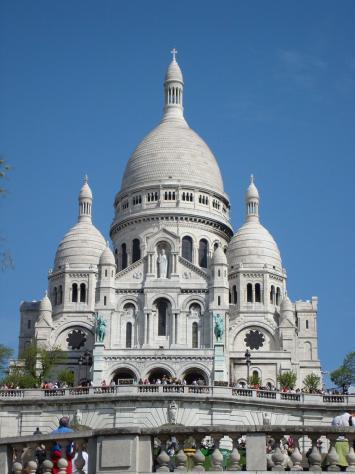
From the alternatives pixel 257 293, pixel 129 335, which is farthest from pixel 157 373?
pixel 257 293

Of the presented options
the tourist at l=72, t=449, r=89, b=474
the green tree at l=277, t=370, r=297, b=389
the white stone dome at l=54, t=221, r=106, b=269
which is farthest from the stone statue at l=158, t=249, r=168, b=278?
the tourist at l=72, t=449, r=89, b=474

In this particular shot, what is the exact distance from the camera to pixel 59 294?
344 ft

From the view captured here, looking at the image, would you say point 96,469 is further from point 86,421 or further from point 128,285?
point 128,285

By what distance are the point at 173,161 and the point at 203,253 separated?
33.8ft

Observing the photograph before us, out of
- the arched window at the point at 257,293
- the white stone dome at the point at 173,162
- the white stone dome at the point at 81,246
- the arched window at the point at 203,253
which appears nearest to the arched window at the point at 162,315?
the arched window at the point at 257,293

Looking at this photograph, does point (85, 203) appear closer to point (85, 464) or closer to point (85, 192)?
point (85, 192)

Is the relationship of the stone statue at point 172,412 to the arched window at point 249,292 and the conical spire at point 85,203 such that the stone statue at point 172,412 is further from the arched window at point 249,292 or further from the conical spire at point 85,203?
the conical spire at point 85,203

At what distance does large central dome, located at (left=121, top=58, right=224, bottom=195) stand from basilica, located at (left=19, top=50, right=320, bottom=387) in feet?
0.45

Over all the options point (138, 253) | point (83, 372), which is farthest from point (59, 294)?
point (83, 372)

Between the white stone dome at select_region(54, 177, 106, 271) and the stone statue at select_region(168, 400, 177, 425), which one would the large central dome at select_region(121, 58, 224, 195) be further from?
the stone statue at select_region(168, 400, 177, 425)

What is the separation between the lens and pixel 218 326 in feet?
295

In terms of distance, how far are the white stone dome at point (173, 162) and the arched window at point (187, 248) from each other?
577 centimetres

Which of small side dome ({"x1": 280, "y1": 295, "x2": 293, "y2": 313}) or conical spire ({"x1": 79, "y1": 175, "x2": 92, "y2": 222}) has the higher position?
conical spire ({"x1": 79, "y1": 175, "x2": 92, "y2": 222})

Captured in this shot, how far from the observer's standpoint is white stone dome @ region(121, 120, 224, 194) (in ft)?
359
